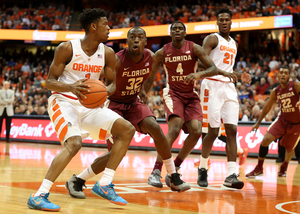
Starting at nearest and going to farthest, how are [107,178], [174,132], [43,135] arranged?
[107,178]
[174,132]
[43,135]

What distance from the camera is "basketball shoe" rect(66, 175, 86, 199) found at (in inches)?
172

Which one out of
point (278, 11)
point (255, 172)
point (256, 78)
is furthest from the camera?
point (278, 11)

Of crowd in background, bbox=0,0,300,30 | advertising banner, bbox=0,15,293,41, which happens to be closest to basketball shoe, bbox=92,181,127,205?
advertising banner, bbox=0,15,293,41

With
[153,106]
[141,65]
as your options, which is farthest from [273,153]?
[141,65]

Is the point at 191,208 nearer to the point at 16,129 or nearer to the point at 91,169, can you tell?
the point at 91,169

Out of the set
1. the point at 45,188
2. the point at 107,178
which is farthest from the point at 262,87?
the point at 45,188

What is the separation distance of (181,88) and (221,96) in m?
0.62

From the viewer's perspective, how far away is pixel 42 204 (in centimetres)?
347

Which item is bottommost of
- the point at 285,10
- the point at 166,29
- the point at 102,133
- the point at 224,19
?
the point at 102,133

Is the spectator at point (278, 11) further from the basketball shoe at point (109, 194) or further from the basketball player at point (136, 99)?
the basketball shoe at point (109, 194)

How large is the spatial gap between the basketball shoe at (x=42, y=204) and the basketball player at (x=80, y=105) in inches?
12.5

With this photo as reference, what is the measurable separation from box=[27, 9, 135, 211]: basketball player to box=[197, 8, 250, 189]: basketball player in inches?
79.6

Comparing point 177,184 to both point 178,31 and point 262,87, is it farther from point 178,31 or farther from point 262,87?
point 262,87

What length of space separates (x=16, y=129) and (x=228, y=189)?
1261 centimetres
